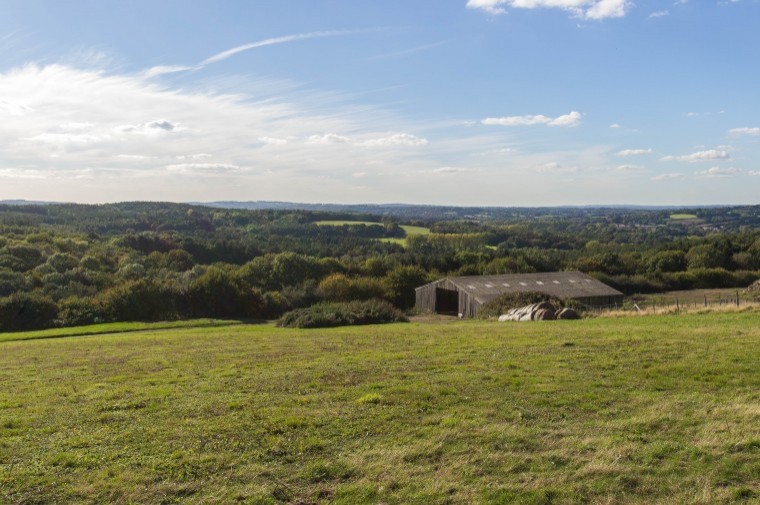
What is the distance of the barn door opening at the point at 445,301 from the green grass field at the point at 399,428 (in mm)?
33185

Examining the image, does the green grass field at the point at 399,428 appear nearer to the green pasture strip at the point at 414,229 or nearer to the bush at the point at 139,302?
the bush at the point at 139,302

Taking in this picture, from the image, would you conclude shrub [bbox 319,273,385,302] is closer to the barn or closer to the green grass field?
the barn

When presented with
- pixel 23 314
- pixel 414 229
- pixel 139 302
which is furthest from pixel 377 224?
pixel 23 314

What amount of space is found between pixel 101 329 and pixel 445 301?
1080 inches

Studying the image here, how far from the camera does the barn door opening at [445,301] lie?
52312 mm

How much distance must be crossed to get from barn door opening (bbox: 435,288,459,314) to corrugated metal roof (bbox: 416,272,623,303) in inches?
62.7

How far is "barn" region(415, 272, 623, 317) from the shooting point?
47331 millimetres

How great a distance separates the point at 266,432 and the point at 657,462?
6135mm

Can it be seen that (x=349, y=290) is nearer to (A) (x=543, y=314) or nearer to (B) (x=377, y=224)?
(A) (x=543, y=314)

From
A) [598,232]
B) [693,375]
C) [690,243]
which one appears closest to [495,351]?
[693,375]

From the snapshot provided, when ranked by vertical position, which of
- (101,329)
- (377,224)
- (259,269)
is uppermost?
(377,224)

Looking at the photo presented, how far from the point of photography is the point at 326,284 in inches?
2393

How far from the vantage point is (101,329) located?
39969 millimetres

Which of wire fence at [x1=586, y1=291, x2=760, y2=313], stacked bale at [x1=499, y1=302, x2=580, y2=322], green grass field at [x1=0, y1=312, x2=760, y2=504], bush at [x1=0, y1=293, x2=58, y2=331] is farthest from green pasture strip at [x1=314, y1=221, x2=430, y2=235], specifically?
green grass field at [x1=0, y1=312, x2=760, y2=504]
